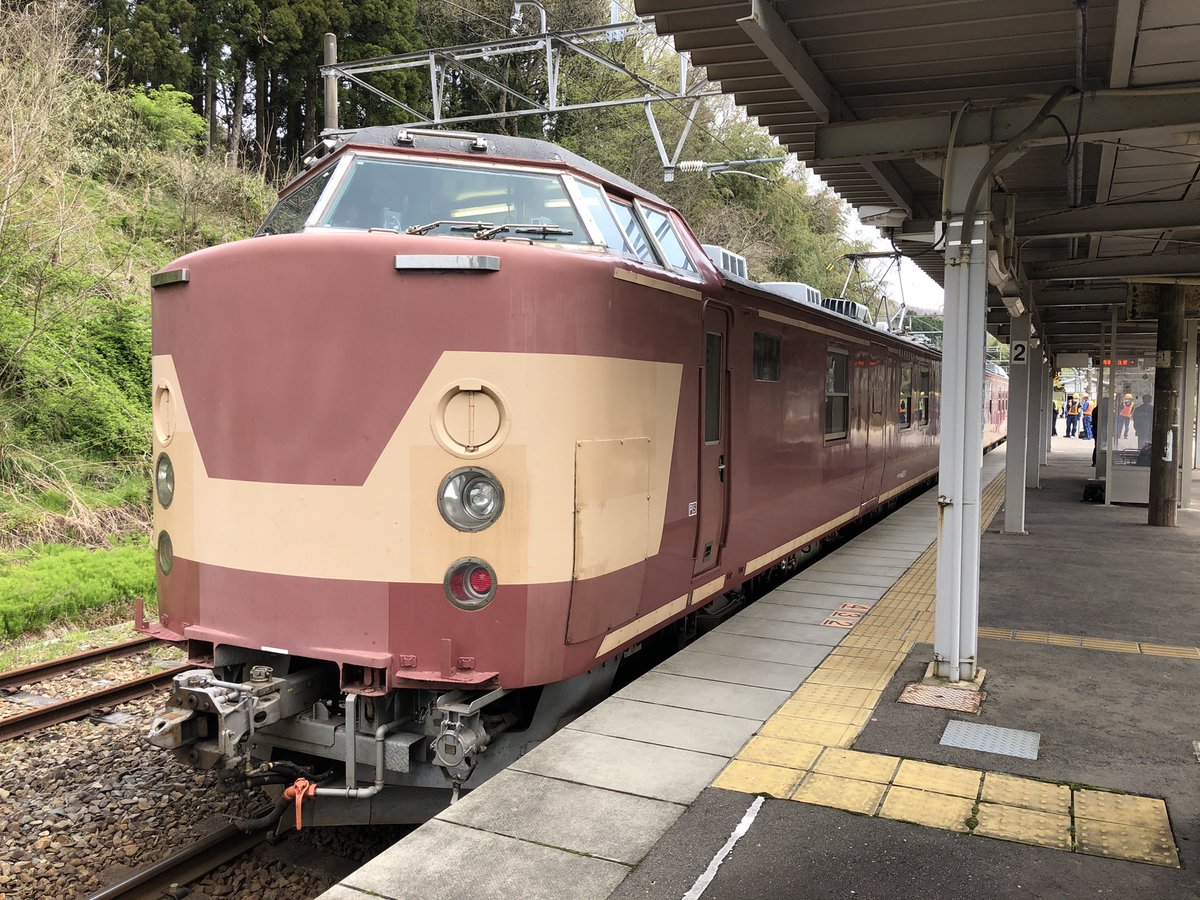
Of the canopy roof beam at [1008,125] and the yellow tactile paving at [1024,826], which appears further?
the canopy roof beam at [1008,125]

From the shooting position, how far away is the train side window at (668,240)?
566 cm

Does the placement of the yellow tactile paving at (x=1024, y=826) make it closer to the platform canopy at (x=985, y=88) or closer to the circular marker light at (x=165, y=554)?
the platform canopy at (x=985, y=88)

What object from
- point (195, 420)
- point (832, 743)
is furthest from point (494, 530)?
point (832, 743)

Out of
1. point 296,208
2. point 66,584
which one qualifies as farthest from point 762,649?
point 66,584

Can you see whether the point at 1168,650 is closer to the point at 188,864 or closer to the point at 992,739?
the point at 992,739

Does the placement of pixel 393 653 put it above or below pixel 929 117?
below

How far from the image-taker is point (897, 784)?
430 centimetres

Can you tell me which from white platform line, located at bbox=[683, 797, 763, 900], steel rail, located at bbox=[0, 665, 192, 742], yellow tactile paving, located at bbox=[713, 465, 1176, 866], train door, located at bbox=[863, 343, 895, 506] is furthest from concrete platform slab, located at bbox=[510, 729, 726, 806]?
train door, located at bbox=[863, 343, 895, 506]

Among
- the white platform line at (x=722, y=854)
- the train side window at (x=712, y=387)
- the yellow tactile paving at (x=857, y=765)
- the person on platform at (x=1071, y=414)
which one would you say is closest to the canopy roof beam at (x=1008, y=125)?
the train side window at (x=712, y=387)

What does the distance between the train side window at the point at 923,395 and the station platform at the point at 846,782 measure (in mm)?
7799

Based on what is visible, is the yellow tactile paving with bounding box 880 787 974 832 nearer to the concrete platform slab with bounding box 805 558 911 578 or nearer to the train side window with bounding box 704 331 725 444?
the train side window with bounding box 704 331 725 444

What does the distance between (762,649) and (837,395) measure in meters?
3.74

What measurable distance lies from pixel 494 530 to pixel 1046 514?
1271 cm

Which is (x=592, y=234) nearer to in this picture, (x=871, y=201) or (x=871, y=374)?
(x=871, y=201)
